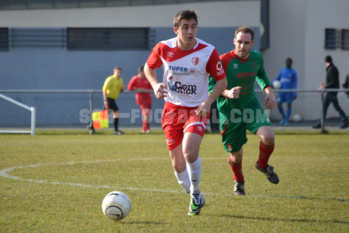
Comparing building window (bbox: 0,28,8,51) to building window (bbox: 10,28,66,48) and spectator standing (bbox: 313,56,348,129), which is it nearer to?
building window (bbox: 10,28,66,48)

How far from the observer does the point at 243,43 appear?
7.10 metres

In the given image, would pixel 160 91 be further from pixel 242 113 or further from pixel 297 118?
pixel 297 118

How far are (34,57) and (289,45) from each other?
11.1 meters

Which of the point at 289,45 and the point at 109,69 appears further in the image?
the point at 289,45

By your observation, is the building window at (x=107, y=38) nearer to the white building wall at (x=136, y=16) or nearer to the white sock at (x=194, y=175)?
the white building wall at (x=136, y=16)

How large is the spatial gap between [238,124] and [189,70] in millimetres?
1417

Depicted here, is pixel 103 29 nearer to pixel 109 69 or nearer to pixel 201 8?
pixel 109 69

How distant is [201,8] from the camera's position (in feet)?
74.5

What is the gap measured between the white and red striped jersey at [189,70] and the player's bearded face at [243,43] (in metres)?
0.99

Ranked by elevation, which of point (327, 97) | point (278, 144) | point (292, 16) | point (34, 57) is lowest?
point (278, 144)

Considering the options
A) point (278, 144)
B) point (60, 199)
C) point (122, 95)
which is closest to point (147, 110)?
point (122, 95)

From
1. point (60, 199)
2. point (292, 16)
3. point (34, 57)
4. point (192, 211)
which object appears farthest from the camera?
point (292, 16)

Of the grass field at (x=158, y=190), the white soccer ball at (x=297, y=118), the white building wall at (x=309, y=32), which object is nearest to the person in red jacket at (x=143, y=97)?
the grass field at (x=158, y=190)

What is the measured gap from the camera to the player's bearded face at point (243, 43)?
7.02 m
